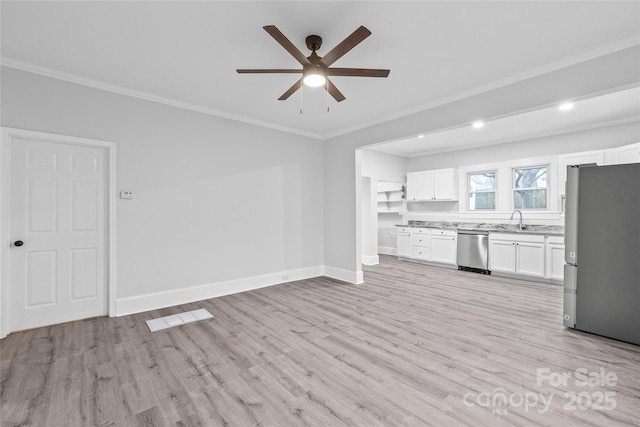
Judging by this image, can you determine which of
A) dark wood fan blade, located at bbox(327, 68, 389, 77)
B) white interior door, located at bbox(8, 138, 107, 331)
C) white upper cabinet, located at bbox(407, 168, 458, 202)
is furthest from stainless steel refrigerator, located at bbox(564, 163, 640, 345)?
white interior door, located at bbox(8, 138, 107, 331)

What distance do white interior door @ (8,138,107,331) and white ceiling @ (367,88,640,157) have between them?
14.2 ft

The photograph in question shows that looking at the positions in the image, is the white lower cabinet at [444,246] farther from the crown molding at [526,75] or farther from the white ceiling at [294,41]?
the white ceiling at [294,41]

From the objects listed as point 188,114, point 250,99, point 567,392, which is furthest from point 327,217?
point 567,392

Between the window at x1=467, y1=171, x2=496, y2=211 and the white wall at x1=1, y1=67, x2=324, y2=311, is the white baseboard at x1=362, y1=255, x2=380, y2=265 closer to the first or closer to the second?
the white wall at x1=1, y1=67, x2=324, y2=311

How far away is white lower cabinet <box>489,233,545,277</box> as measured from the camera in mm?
5055

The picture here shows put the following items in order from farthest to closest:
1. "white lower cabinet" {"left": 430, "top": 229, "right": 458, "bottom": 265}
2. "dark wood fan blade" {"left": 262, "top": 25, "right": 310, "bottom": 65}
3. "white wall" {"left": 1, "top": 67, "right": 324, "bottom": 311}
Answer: "white lower cabinet" {"left": 430, "top": 229, "right": 458, "bottom": 265}, "white wall" {"left": 1, "top": 67, "right": 324, "bottom": 311}, "dark wood fan blade" {"left": 262, "top": 25, "right": 310, "bottom": 65}

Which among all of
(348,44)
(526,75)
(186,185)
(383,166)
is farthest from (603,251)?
(186,185)

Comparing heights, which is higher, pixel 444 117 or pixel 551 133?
pixel 551 133

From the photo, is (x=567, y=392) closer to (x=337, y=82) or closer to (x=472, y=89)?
(x=472, y=89)

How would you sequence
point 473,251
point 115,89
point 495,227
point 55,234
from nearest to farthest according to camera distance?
point 55,234
point 115,89
point 473,251
point 495,227

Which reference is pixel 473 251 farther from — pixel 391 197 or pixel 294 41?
pixel 294 41

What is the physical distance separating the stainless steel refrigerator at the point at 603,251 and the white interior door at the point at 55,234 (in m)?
5.49

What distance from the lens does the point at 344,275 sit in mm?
5242

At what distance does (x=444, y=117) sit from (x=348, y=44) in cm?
231
